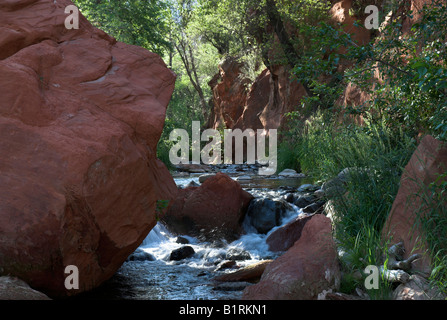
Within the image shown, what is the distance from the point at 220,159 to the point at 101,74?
61.3 feet

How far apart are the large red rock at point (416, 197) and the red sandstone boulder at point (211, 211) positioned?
3.24 metres

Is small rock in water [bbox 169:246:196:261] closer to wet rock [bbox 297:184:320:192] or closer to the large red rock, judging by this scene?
the large red rock

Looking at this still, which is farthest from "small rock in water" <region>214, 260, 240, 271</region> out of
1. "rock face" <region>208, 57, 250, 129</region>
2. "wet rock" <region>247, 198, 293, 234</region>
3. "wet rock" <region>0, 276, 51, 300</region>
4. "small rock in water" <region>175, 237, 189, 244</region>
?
"rock face" <region>208, 57, 250, 129</region>

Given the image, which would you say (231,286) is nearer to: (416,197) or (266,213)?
(416,197)

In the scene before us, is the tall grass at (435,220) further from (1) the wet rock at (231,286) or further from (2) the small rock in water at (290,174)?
(2) the small rock in water at (290,174)

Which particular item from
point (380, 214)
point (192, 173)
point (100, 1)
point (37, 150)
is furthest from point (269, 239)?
point (100, 1)

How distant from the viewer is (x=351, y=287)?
348cm

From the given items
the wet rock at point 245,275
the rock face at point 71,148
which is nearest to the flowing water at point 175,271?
the wet rock at point 245,275

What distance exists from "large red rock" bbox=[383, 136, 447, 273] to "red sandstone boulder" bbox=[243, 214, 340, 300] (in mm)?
628

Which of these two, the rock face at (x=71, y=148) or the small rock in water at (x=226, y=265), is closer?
the rock face at (x=71, y=148)

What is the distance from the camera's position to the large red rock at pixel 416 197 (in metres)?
3.63

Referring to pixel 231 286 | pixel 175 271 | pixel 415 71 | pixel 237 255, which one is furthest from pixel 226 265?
pixel 415 71

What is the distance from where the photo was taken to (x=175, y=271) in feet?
16.8
